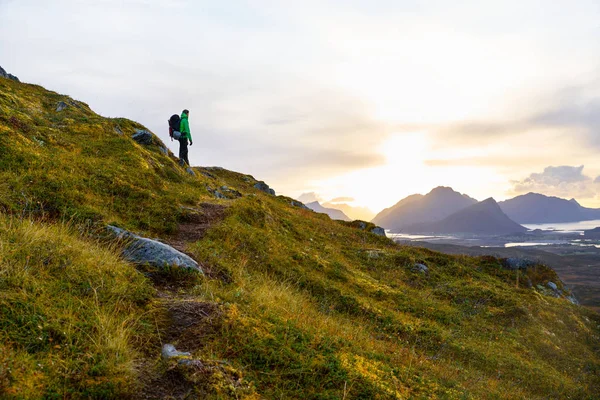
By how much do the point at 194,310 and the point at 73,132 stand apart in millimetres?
18483

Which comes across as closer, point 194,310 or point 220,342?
point 220,342

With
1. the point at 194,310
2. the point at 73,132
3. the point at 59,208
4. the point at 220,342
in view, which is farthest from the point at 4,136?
the point at 220,342

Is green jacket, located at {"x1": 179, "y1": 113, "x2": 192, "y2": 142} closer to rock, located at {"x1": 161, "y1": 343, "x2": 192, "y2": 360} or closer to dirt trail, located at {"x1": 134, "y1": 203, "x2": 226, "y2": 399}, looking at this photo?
dirt trail, located at {"x1": 134, "y1": 203, "x2": 226, "y2": 399}

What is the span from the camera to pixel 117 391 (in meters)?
4.21

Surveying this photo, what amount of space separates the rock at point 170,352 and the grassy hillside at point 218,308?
0.51 feet

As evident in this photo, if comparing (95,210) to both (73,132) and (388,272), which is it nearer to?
(73,132)

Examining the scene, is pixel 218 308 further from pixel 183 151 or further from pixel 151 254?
pixel 183 151

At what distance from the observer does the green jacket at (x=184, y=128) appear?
25.7m

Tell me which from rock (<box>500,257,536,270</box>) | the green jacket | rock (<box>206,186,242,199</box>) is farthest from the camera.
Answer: rock (<box>500,257,536,270</box>)

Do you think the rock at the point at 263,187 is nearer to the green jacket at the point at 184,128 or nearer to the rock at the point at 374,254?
the green jacket at the point at 184,128

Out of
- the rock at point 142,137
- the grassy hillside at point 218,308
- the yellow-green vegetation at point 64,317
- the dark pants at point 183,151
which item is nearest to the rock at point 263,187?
the dark pants at point 183,151

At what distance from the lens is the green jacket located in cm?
2572

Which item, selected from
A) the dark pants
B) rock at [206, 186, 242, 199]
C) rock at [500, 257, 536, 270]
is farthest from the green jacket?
rock at [500, 257, 536, 270]

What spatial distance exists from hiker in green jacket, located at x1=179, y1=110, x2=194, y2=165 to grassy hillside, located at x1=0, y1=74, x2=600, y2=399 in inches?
188
